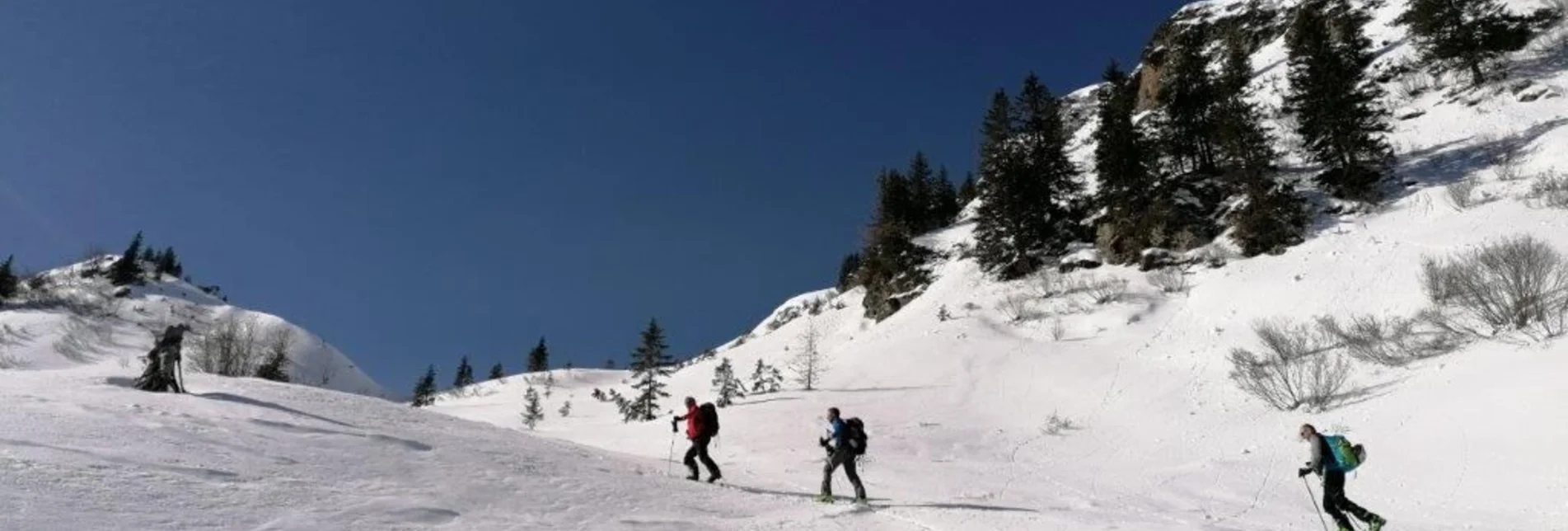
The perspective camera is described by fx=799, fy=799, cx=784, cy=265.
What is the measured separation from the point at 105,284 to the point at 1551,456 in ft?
416

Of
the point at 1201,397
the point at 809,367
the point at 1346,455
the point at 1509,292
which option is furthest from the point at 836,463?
the point at 809,367

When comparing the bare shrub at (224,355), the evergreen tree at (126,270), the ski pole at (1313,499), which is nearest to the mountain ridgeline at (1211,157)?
the ski pole at (1313,499)

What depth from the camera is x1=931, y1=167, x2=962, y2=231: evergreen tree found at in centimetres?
6562

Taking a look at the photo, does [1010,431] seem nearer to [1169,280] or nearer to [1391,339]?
[1391,339]

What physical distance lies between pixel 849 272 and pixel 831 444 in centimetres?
7343

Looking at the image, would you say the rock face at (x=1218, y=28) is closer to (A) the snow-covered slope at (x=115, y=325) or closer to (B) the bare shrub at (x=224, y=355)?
(B) the bare shrub at (x=224, y=355)

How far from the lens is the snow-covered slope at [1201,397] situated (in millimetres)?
13406

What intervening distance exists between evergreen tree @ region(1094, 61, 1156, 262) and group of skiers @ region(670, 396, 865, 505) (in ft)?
102

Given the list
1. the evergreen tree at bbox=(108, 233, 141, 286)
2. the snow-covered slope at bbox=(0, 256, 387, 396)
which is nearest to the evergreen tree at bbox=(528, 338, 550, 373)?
the snow-covered slope at bbox=(0, 256, 387, 396)

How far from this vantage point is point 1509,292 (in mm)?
20062

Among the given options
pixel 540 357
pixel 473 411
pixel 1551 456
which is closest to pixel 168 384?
pixel 1551 456

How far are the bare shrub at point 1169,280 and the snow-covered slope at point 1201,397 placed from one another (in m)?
0.48

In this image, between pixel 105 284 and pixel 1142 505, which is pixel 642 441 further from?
pixel 105 284

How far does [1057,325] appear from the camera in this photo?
1329 inches
